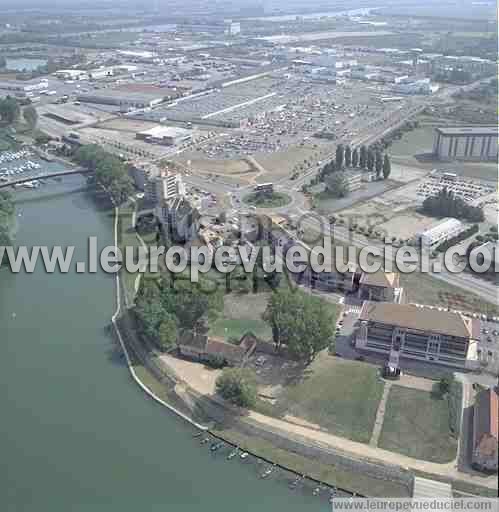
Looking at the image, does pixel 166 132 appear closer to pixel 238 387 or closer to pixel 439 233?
pixel 439 233

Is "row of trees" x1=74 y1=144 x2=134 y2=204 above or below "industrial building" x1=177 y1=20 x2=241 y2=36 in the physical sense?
below

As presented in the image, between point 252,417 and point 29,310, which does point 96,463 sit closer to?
point 252,417

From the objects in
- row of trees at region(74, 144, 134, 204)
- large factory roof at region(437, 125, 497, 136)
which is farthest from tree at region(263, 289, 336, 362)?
large factory roof at region(437, 125, 497, 136)

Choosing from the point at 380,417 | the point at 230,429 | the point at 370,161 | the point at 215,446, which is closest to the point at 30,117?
the point at 370,161

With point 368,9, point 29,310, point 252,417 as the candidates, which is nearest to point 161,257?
point 29,310

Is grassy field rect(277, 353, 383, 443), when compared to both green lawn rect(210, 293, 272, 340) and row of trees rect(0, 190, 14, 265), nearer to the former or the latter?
green lawn rect(210, 293, 272, 340)

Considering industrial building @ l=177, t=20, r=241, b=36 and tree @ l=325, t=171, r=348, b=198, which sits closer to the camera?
tree @ l=325, t=171, r=348, b=198
